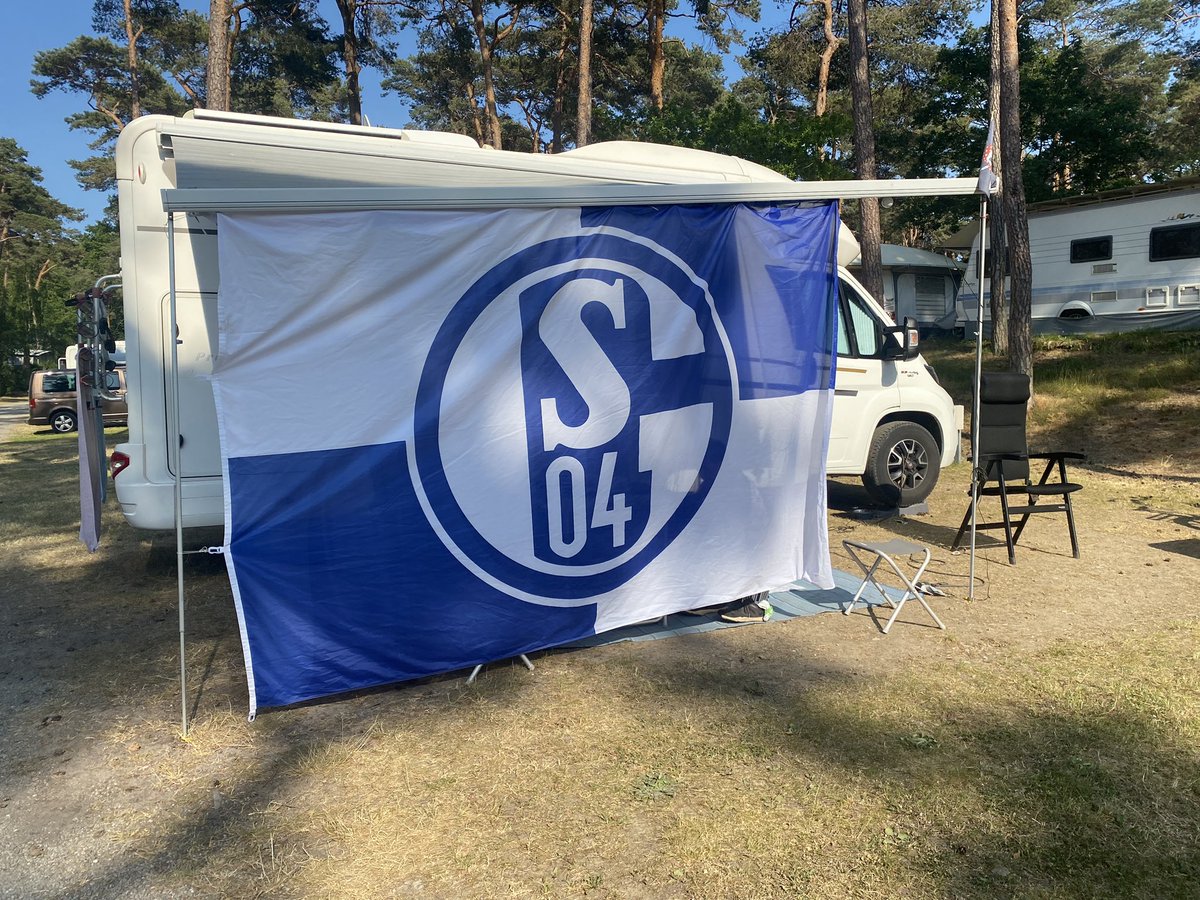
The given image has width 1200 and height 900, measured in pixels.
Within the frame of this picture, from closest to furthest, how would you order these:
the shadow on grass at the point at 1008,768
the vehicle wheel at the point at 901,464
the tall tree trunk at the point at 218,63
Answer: the shadow on grass at the point at 1008,768 < the vehicle wheel at the point at 901,464 < the tall tree trunk at the point at 218,63

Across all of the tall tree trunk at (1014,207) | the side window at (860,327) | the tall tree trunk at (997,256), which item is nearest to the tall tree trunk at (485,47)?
the tall tree trunk at (997,256)

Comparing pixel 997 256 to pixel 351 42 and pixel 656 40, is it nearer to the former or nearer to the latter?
pixel 656 40

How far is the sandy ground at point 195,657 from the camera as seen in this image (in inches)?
118

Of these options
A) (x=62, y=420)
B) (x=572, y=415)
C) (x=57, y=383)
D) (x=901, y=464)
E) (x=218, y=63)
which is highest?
(x=218, y=63)

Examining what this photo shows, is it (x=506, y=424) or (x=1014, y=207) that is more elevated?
(x=1014, y=207)

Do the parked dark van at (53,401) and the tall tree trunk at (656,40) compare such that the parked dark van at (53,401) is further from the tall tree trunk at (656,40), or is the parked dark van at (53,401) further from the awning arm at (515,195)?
the awning arm at (515,195)

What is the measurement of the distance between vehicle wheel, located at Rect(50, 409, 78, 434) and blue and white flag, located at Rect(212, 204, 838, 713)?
20.3 meters

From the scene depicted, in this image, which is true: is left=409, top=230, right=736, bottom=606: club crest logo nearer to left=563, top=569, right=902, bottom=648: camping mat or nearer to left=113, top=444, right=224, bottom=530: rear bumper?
left=563, top=569, right=902, bottom=648: camping mat

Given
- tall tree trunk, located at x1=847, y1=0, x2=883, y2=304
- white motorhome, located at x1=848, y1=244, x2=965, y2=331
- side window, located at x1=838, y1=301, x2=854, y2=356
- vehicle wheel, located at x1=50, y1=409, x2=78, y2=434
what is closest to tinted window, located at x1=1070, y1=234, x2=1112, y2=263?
tall tree trunk, located at x1=847, y1=0, x2=883, y2=304

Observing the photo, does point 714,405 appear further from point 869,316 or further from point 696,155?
point 869,316

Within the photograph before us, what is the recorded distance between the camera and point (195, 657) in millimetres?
4594

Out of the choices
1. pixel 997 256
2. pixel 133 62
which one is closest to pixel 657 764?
pixel 997 256

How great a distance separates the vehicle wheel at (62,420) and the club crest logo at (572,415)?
2047cm

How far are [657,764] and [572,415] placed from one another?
62.0 inches
